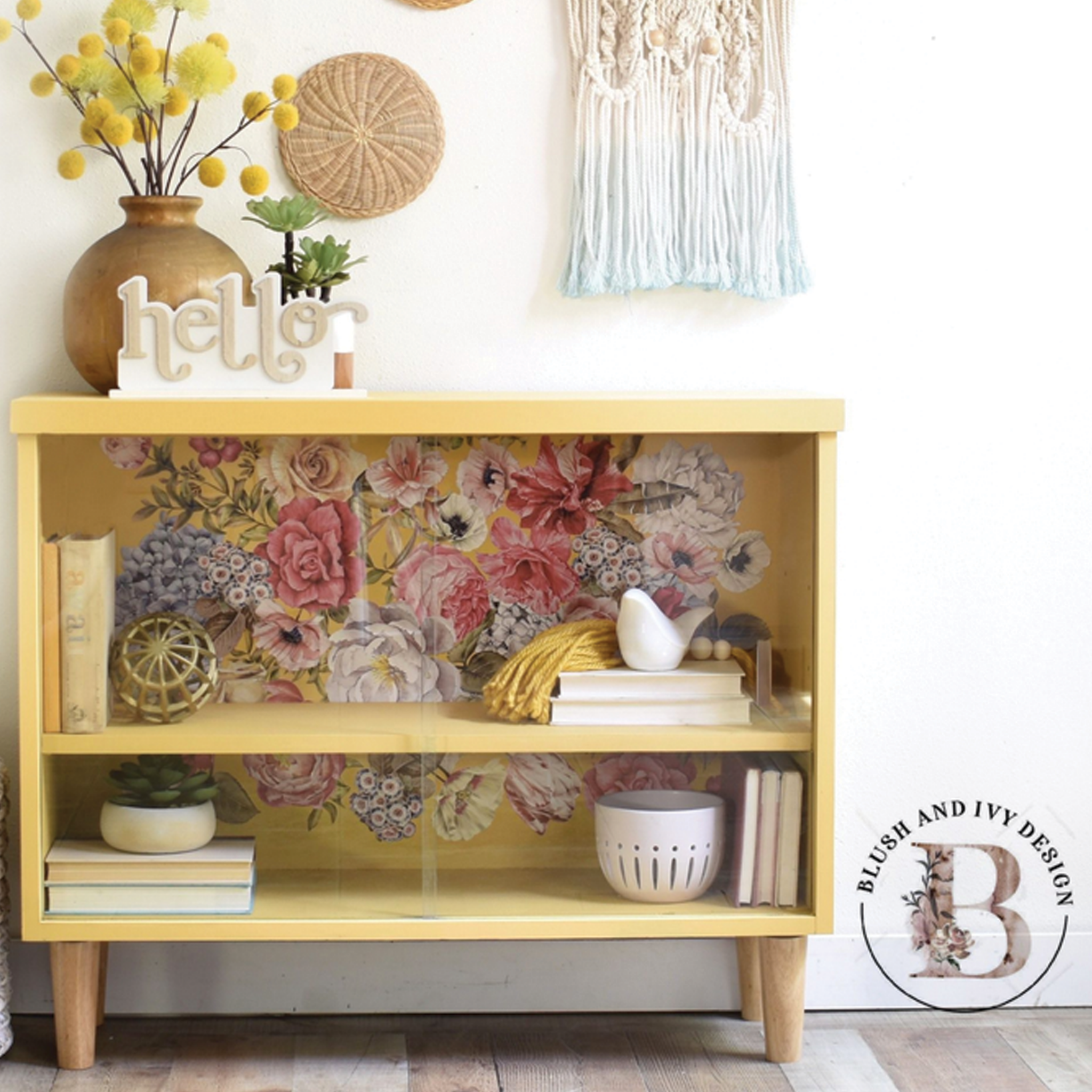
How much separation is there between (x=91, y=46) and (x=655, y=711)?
3.63ft

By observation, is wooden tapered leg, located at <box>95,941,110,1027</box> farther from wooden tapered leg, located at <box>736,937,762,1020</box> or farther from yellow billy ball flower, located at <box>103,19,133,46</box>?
yellow billy ball flower, located at <box>103,19,133,46</box>

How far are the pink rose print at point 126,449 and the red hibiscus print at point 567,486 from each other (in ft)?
1.52

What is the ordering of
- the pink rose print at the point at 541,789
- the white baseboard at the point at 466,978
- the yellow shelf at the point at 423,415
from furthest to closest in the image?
the white baseboard at the point at 466,978
the pink rose print at the point at 541,789
the yellow shelf at the point at 423,415

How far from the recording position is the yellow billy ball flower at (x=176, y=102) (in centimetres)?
183

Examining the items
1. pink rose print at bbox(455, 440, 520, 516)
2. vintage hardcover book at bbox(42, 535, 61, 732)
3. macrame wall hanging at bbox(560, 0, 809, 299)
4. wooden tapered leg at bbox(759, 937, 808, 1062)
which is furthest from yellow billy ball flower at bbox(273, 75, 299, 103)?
wooden tapered leg at bbox(759, 937, 808, 1062)

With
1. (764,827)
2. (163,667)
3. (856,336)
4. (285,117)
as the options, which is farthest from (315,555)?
(856,336)

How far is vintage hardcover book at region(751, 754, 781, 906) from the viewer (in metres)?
1.87

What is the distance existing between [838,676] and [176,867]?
96cm

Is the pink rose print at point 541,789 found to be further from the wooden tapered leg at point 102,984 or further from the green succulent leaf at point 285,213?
the green succulent leaf at point 285,213

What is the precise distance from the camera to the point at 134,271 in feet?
5.92

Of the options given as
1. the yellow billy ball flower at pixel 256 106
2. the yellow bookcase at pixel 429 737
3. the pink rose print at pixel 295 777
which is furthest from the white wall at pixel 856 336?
the pink rose print at pixel 295 777

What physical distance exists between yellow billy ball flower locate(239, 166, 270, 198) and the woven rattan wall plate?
0.14 metres

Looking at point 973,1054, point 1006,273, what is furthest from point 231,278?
point 973,1054

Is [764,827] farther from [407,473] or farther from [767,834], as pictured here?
[407,473]
